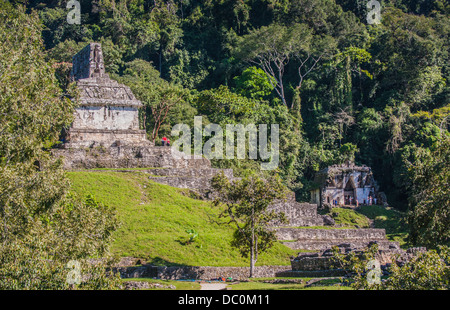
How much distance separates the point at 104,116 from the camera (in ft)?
147

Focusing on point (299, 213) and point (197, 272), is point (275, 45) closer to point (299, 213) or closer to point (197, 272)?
point (299, 213)

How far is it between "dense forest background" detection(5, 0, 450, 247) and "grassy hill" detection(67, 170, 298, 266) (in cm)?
1120

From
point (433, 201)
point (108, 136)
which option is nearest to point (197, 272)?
point (433, 201)

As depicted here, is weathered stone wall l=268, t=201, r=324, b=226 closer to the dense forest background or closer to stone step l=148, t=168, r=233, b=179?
stone step l=148, t=168, r=233, b=179

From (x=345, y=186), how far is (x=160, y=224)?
23.8m

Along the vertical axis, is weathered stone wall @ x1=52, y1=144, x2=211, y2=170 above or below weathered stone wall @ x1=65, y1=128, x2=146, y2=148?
below

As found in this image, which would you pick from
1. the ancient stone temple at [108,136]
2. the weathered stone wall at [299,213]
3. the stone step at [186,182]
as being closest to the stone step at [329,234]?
the weathered stone wall at [299,213]

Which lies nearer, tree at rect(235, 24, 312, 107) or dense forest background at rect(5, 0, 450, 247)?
dense forest background at rect(5, 0, 450, 247)

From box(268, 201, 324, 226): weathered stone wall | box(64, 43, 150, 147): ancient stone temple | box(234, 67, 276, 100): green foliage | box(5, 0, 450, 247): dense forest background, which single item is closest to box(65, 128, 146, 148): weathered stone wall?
box(64, 43, 150, 147): ancient stone temple

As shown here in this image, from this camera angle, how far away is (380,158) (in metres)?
58.6

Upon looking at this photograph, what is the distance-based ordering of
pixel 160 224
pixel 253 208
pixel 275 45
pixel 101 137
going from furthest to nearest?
pixel 275 45 < pixel 101 137 < pixel 160 224 < pixel 253 208

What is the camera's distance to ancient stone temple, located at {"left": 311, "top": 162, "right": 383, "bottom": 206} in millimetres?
52844

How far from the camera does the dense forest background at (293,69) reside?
55.8 meters

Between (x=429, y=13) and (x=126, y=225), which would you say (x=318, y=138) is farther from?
(x=126, y=225)
